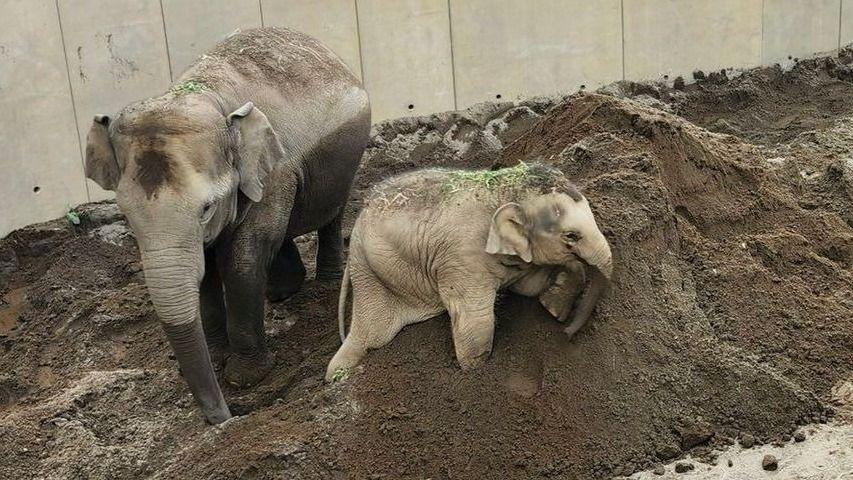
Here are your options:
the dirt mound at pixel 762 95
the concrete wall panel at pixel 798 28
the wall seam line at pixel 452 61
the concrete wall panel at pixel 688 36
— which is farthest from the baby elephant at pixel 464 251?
the concrete wall panel at pixel 798 28

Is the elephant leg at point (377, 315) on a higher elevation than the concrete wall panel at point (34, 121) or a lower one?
lower

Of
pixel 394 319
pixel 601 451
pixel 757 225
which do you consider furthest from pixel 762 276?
pixel 394 319

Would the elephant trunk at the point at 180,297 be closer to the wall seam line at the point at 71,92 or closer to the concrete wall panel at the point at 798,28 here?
the wall seam line at the point at 71,92

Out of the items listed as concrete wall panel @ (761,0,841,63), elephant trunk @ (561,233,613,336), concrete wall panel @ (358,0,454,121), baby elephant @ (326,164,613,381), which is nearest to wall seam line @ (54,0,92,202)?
concrete wall panel @ (358,0,454,121)

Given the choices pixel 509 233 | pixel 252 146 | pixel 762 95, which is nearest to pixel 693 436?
pixel 509 233

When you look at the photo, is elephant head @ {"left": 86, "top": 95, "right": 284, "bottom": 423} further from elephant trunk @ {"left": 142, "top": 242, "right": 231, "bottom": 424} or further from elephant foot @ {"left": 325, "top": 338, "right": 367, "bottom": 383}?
elephant foot @ {"left": 325, "top": 338, "right": 367, "bottom": 383}

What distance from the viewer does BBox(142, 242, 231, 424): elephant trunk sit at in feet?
17.1

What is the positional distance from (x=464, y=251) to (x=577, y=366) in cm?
76

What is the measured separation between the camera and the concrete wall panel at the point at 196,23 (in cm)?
945

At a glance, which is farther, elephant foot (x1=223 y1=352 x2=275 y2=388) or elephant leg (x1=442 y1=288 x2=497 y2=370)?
elephant foot (x1=223 y1=352 x2=275 y2=388)

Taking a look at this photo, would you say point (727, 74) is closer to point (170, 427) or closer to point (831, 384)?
point (831, 384)

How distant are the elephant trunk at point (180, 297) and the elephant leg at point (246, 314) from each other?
0.62 m

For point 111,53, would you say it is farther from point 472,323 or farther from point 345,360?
point 472,323

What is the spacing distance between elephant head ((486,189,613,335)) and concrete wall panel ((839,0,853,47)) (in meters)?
8.12
